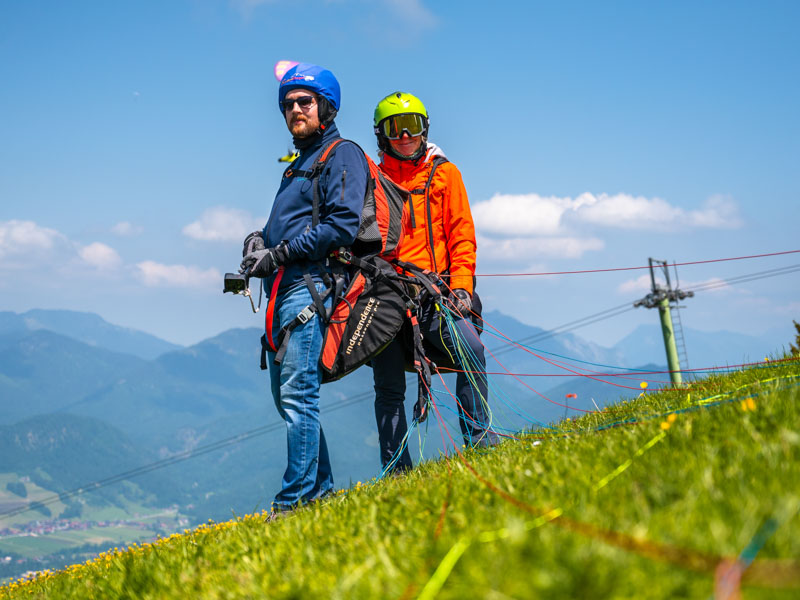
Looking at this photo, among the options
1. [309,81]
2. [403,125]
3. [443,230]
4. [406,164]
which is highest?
[309,81]

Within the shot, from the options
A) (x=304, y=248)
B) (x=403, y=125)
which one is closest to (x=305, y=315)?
(x=304, y=248)

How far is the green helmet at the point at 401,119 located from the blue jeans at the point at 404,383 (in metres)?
1.89

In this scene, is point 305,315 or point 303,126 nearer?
point 305,315

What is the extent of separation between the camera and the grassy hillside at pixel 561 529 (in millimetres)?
2234

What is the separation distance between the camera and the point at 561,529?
8.71ft

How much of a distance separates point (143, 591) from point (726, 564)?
11.1 feet

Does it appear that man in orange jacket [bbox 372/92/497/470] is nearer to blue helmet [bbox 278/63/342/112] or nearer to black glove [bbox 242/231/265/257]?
blue helmet [bbox 278/63/342/112]

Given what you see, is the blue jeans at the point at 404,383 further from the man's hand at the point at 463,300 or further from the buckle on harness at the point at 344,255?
the buckle on harness at the point at 344,255

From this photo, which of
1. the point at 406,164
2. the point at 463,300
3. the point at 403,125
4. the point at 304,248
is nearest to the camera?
the point at 304,248

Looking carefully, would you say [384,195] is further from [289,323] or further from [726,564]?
[726,564]

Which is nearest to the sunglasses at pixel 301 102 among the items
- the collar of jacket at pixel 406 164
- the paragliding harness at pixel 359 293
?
→ the paragliding harness at pixel 359 293

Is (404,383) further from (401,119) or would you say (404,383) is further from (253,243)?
(401,119)

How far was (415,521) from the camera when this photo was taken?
11.7ft

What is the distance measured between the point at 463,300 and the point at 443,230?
33.2 inches
